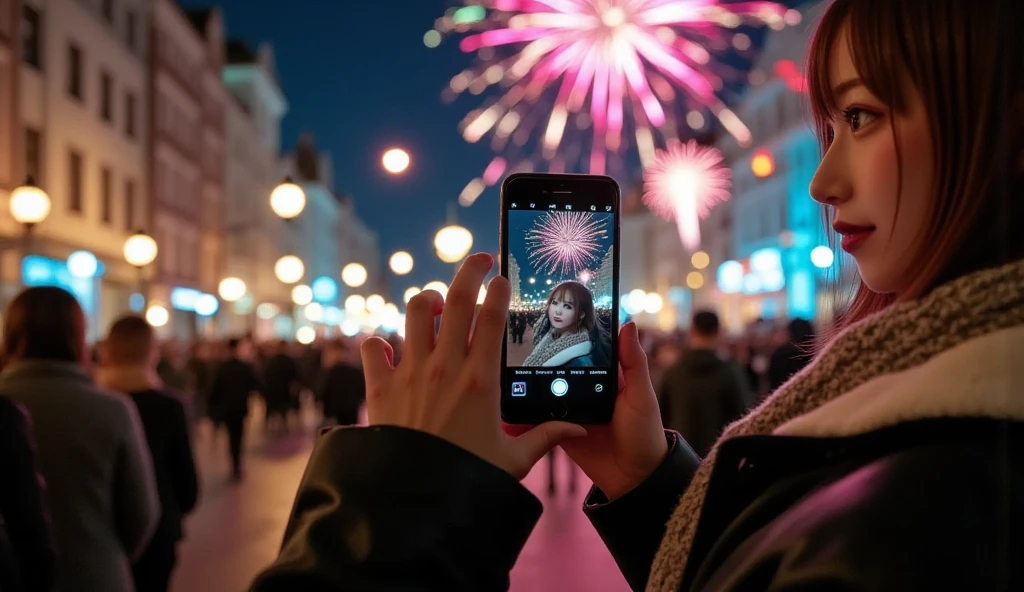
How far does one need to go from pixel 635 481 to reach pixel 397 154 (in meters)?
7.46

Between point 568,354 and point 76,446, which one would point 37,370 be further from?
point 568,354

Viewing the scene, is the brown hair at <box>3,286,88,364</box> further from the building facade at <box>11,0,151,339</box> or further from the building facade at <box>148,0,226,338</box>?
the building facade at <box>148,0,226,338</box>

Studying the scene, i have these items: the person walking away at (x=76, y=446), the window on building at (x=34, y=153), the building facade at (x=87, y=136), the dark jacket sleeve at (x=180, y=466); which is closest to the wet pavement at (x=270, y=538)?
the dark jacket sleeve at (x=180, y=466)

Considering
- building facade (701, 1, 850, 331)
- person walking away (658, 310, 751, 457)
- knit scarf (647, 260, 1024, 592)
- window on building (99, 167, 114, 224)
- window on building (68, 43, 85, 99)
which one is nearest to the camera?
knit scarf (647, 260, 1024, 592)

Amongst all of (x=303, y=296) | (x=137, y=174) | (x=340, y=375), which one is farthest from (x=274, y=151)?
(x=340, y=375)

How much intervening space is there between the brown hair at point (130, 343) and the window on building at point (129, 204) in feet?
81.0

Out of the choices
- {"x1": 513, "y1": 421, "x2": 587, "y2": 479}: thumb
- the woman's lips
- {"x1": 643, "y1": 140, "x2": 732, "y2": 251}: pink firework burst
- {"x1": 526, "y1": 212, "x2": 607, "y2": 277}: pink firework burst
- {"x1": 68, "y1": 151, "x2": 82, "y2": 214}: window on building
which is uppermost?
{"x1": 68, "y1": 151, "x2": 82, "y2": 214}: window on building

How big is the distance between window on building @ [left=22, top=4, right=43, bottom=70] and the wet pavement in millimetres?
11943

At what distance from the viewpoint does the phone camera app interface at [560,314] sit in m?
1.53

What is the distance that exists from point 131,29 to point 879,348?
31.4 metres

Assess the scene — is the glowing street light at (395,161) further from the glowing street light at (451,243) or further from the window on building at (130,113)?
the window on building at (130,113)

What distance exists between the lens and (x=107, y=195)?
2600 cm

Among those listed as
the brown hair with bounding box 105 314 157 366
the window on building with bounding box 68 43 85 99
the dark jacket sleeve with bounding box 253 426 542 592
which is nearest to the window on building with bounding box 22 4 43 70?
the window on building with bounding box 68 43 85 99

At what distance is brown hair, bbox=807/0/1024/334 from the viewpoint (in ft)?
3.34
